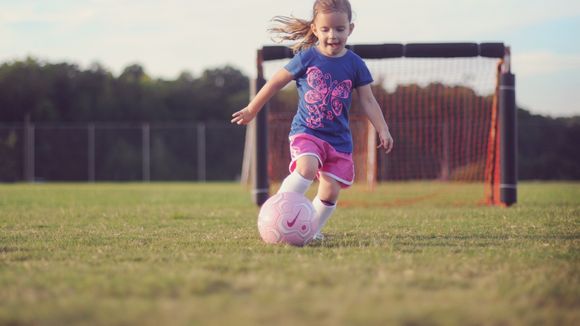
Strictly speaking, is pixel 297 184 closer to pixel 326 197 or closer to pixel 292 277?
pixel 326 197

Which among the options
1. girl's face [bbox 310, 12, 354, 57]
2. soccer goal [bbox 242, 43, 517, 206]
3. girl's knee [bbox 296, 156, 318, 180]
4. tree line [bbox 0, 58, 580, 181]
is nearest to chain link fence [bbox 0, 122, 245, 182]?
tree line [bbox 0, 58, 580, 181]

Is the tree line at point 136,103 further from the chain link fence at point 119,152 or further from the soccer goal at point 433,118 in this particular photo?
the soccer goal at point 433,118

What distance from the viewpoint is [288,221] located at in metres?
4.93

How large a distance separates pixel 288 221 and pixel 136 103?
1292 inches

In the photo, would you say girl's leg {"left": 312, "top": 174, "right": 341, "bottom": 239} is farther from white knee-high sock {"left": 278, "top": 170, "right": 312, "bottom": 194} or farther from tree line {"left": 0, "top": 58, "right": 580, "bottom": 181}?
tree line {"left": 0, "top": 58, "right": 580, "bottom": 181}

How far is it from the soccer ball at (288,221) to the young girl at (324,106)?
0.80ft

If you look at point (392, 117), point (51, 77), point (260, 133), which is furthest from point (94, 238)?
point (51, 77)

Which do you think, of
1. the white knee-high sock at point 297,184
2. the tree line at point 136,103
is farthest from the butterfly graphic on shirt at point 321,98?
the tree line at point 136,103

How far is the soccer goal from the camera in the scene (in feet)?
30.8

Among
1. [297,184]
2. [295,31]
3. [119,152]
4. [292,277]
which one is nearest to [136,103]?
[119,152]

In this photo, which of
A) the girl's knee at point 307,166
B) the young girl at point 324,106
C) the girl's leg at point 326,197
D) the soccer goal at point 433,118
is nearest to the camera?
the girl's knee at point 307,166

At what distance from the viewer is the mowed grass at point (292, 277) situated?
103 inches

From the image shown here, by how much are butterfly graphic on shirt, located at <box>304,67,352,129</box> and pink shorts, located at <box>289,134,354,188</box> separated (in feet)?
0.43

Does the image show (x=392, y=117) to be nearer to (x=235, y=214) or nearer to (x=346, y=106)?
(x=235, y=214)
